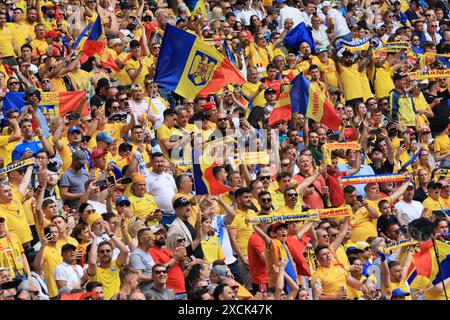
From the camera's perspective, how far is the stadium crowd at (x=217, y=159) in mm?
14023

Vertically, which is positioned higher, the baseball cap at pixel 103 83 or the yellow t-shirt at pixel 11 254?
the yellow t-shirt at pixel 11 254

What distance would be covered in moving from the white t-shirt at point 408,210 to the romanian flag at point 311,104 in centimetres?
162

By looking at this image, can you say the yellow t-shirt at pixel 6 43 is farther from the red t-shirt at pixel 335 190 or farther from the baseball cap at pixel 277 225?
the baseball cap at pixel 277 225

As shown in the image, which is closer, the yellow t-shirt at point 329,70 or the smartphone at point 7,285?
the smartphone at point 7,285

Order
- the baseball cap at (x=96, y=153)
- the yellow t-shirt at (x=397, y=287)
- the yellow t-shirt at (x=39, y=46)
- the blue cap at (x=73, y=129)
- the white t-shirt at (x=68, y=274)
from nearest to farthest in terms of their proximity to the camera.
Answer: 1. the white t-shirt at (x=68, y=274)
2. the yellow t-shirt at (x=397, y=287)
3. the baseball cap at (x=96, y=153)
4. the blue cap at (x=73, y=129)
5. the yellow t-shirt at (x=39, y=46)

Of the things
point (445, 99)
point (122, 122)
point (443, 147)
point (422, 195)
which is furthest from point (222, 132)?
point (445, 99)

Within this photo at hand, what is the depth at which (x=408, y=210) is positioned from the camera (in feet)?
58.1

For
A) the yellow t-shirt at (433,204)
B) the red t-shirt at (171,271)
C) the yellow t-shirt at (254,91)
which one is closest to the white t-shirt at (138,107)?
the yellow t-shirt at (254,91)

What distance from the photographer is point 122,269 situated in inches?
539

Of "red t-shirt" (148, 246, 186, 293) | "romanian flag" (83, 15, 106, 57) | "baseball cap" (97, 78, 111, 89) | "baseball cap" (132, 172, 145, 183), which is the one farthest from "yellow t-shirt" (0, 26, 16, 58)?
"red t-shirt" (148, 246, 186, 293)

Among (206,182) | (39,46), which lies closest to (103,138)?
(206,182)

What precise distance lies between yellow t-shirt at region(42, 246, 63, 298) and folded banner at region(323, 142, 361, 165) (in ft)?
16.4

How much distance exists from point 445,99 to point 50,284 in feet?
33.3

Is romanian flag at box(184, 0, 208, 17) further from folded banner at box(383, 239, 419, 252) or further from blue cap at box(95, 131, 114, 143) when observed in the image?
folded banner at box(383, 239, 419, 252)
